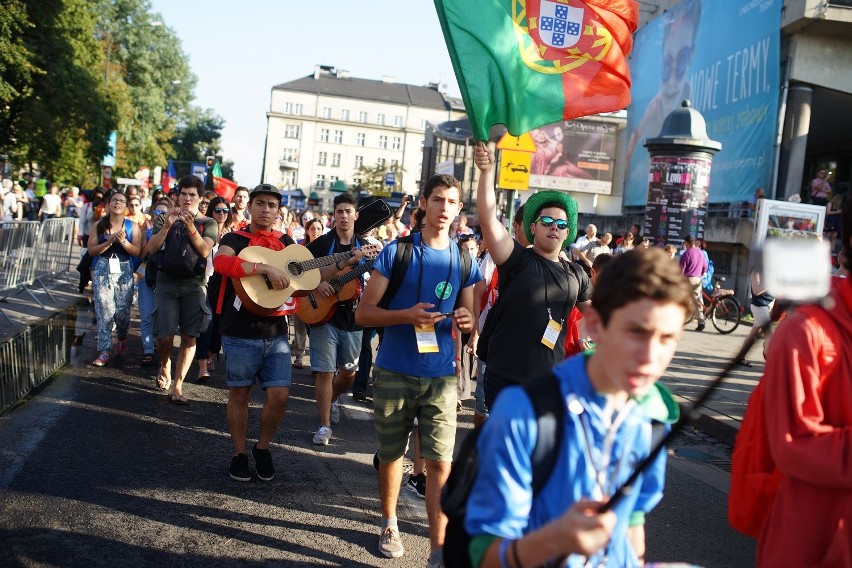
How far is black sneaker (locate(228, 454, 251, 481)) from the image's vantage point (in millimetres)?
5879

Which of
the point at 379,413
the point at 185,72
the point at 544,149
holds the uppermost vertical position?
the point at 185,72

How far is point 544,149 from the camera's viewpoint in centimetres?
4794

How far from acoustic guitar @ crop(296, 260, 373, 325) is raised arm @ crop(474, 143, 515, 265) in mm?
2819

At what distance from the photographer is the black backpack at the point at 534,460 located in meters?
1.94

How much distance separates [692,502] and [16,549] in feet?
14.1

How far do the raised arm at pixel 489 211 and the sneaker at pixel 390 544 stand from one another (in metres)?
1.57

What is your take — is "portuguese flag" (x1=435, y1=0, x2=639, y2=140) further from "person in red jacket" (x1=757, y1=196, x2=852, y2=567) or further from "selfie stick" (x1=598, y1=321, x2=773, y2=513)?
"selfie stick" (x1=598, y1=321, x2=773, y2=513)

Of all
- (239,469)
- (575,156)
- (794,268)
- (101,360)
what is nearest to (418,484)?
(239,469)

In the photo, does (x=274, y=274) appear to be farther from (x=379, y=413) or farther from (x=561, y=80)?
(x=561, y=80)

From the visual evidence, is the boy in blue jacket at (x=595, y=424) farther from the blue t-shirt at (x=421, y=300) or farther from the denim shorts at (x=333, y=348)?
the denim shorts at (x=333, y=348)

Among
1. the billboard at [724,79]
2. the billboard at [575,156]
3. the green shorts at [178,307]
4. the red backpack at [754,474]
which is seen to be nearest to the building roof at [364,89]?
the billboard at [575,156]

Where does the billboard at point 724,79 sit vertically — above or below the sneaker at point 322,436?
above

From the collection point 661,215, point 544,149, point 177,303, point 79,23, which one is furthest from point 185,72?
point 177,303

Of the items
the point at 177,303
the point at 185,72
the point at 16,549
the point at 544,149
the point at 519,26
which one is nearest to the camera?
the point at 16,549
